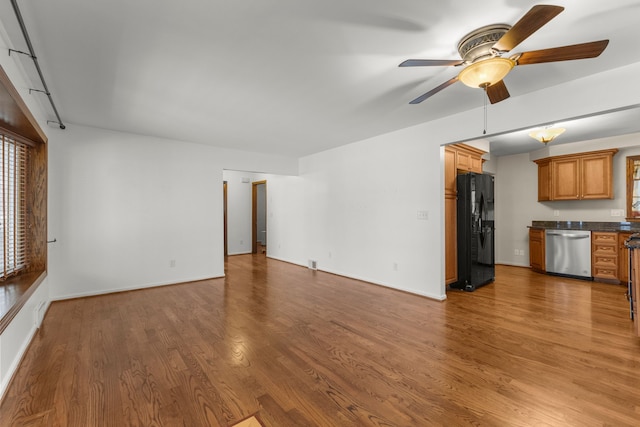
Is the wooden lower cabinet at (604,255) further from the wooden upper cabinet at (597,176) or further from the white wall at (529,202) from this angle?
the wooden upper cabinet at (597,176)

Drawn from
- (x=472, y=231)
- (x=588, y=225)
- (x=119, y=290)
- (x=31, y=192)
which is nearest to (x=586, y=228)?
(x=588, y=225)

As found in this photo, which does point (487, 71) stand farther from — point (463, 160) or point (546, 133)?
point (546, 133)

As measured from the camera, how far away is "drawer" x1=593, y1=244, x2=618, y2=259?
4617mm

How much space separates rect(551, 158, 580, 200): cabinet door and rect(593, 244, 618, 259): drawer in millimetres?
1010

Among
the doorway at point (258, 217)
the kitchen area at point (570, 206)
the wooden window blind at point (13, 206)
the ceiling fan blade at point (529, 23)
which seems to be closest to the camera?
the ceiling fan blade at point (529, 23)

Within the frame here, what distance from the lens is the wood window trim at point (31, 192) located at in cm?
209

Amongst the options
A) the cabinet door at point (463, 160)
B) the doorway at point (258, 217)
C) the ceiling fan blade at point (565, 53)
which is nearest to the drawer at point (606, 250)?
the cabinet door at point (463, 160)

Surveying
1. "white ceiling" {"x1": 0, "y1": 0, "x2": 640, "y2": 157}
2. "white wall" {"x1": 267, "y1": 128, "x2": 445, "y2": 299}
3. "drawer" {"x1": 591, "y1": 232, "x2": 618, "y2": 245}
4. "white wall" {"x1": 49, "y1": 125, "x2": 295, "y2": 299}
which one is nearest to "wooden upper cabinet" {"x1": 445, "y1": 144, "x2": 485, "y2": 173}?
"white wall" {"x1": 267, "y1": 128, "x2": 445, "y2": 299}

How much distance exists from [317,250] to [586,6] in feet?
16.3

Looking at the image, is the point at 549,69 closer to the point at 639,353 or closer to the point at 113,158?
the point at 639,353

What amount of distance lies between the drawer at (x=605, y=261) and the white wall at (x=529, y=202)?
2.90 ft

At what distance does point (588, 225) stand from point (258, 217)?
25.2 feet

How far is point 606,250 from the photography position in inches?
185

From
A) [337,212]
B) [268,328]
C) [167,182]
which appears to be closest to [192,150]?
[167,182]
